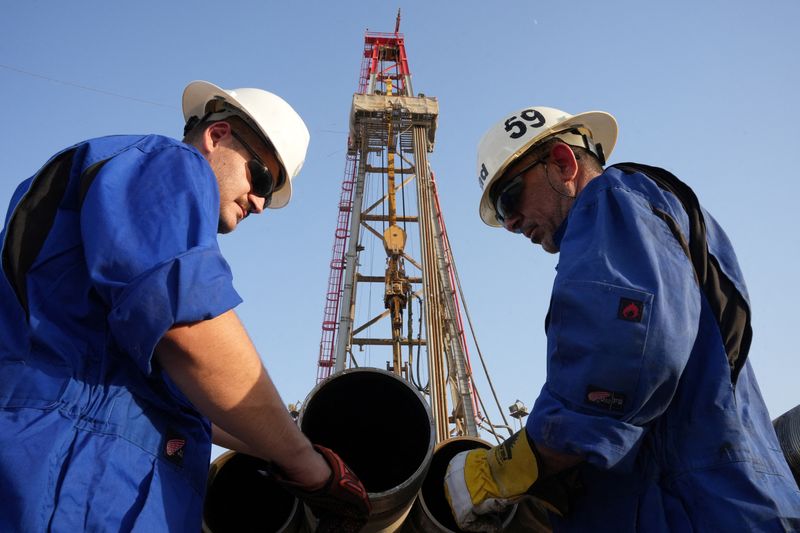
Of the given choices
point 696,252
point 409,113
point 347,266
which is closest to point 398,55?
point 409,113

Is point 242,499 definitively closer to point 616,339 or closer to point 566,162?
point 616,339

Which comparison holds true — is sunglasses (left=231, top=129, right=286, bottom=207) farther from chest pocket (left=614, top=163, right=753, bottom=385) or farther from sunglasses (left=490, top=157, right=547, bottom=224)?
chest pocket (left=614, top=163, right=753, bottom=385)

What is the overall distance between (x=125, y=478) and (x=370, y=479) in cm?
160

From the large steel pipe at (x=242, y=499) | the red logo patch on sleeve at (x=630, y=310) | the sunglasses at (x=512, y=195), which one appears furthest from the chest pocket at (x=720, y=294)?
the large steel pipe at (x=242, y=499)

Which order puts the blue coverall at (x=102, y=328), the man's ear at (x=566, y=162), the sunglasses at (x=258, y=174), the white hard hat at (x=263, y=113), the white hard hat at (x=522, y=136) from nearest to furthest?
the blue coverall at (x=102, y=328), the sunglasses at (x=258, y=174), the man's ear at (x=566, y=162), the white hard hat at (x=263, y=113), the white hard hat at (x=522, y=136)

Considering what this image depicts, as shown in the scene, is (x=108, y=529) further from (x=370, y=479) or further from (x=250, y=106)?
(x=250, y=106)

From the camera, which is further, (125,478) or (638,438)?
(638,438)

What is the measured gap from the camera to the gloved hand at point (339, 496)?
184cm

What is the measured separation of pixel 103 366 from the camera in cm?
146

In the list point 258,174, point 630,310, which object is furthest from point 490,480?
point 258,174

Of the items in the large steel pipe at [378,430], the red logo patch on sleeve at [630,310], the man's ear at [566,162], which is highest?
the man's ear at [566,162]

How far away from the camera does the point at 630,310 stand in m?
1.50

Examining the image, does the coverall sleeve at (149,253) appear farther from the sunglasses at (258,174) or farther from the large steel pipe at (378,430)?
the large steel pipe at (378,430)

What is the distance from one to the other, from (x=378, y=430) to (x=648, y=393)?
58.9 inches
